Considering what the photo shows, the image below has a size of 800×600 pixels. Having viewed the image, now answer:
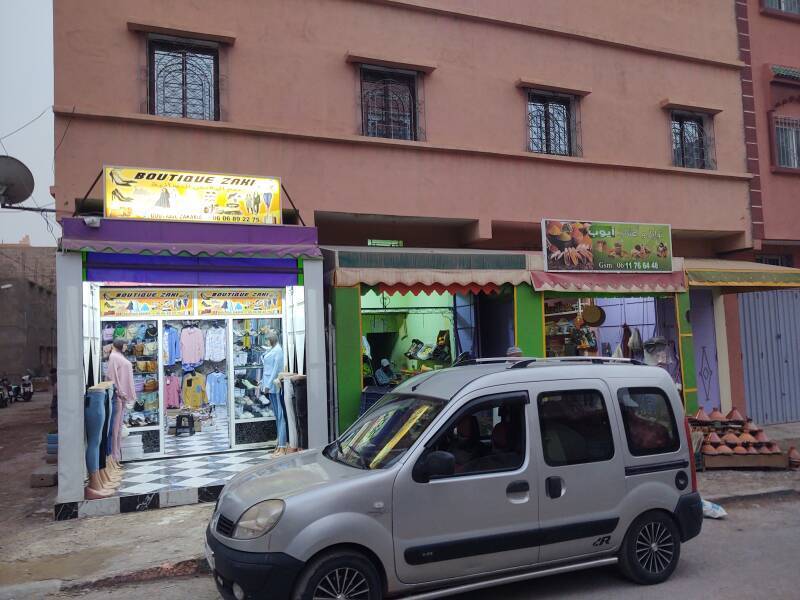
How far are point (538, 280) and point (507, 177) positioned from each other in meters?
2.73

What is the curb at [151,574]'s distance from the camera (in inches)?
217

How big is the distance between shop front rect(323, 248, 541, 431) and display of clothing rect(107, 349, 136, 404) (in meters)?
2.96

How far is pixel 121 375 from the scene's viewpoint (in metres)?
9.31

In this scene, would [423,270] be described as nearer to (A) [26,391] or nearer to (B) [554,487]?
(B) [554,487]

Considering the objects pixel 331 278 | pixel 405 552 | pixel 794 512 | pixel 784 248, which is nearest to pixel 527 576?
pixel 405 552

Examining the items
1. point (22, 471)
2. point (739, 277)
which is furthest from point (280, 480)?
point (739, 277)

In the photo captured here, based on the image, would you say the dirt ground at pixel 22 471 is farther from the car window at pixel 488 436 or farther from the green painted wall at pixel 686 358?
the green painted wall at pixel 686 358

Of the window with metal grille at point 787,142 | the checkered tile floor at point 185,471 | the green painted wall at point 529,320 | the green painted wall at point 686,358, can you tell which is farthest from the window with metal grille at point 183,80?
the window with metal grille at point 787,142

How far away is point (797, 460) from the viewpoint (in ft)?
31.0

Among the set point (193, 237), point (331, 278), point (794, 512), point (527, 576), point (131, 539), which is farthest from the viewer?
point (331, 278)

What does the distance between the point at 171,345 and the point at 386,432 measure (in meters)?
6.39

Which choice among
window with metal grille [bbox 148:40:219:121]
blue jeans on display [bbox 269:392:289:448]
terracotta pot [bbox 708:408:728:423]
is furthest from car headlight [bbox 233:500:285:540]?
terracotta pot [bbox 708:408:728:423]

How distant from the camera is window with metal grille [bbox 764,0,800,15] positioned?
15.1 m

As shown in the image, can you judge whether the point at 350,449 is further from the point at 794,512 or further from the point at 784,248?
the point at 784,248
